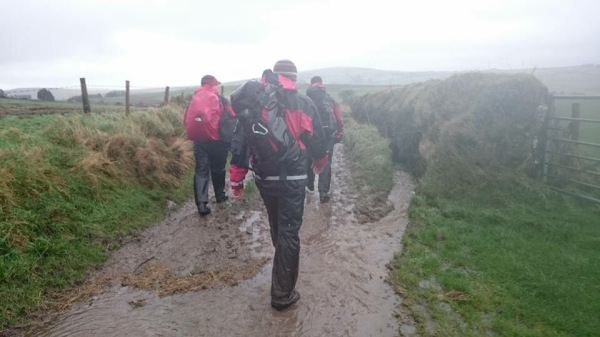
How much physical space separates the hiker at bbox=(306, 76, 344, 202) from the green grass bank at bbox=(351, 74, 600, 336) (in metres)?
1.79

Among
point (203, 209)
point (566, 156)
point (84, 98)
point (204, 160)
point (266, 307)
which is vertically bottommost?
point (266, 307)

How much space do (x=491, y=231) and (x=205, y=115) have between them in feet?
15.6

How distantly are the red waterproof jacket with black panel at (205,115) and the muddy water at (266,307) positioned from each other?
1.93 metres

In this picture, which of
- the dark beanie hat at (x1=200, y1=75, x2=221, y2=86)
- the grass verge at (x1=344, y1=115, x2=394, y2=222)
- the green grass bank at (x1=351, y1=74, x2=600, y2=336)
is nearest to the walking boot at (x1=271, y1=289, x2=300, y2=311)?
the green grass bank at (x1=351, y1=74, x2=600, y2=336)

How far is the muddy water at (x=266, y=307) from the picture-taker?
353 cm

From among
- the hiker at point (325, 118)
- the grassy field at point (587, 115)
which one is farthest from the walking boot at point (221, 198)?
the grassy field at point (587, 115)

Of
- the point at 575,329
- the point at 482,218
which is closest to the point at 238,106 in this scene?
the point at 575,329

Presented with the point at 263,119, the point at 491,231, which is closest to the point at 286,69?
the point at 263,119

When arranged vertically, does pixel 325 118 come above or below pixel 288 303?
above

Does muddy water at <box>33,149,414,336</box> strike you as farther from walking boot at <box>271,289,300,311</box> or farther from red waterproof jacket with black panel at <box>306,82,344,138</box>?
red waterproof jacket with black panel at <box>306,82,344,138</box>

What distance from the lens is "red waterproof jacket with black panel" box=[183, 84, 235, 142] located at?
6.08 m

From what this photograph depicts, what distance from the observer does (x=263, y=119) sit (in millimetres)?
3570

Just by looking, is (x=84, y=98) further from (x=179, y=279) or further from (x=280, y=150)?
(x=280, y=150)

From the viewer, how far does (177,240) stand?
5621 millimetres
